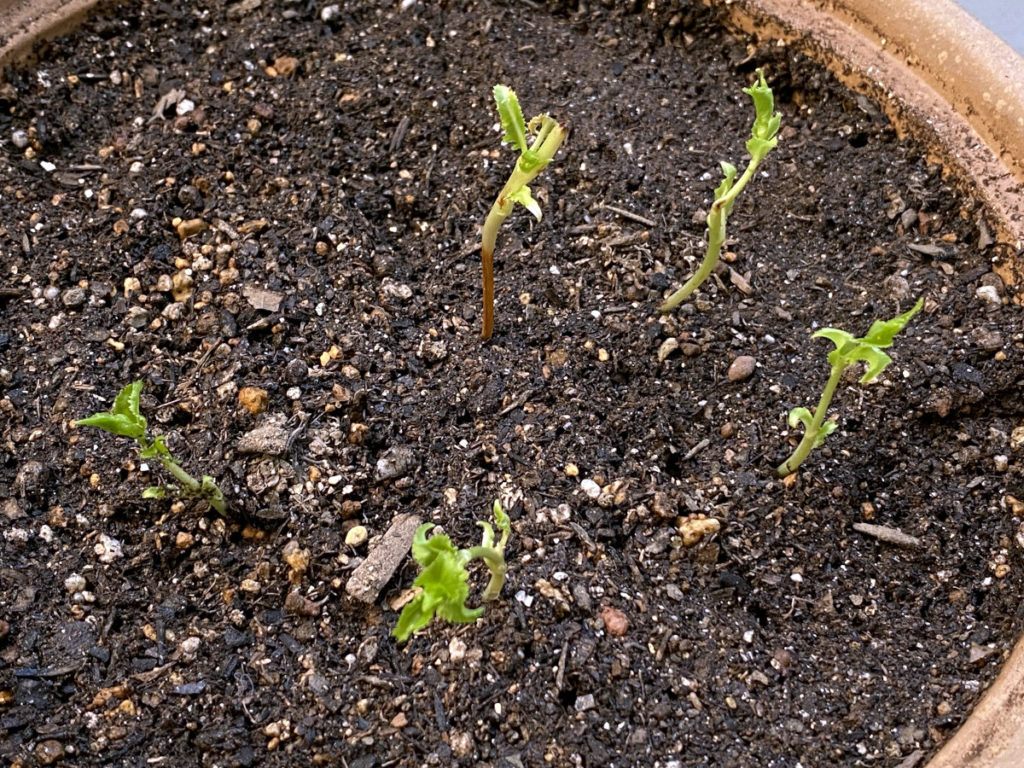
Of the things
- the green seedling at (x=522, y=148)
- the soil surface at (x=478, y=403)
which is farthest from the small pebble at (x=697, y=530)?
the green seedling at (x=522, y=148)

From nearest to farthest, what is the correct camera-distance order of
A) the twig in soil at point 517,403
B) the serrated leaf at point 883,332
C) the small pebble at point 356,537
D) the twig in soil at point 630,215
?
the serrated leaf at point 883,332
the small pebble at point 356,537
the twig in soil at point 517,403
the twig in soil at point 630,215

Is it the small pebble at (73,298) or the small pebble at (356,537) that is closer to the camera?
the small pebble at (356,537)

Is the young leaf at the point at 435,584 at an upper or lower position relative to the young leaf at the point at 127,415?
upper

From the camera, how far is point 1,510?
1.29 meters

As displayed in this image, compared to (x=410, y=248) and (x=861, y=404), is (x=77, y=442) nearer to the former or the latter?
(x=410, y=248)

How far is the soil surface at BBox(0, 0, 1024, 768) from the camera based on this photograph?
1143 millimetres

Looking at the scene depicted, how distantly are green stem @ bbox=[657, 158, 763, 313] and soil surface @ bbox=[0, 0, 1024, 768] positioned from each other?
0.04m

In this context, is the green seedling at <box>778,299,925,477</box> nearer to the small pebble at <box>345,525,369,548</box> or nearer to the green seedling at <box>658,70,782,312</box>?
the green seedling at <box>658,70,782,312</box>

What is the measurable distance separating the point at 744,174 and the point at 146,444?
35.0 inches

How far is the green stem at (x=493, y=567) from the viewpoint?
39.5 inches

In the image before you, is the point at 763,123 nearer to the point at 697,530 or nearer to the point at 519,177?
the point at 519,177

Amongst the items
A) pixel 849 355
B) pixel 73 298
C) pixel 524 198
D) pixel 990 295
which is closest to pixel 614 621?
pixel 849 355

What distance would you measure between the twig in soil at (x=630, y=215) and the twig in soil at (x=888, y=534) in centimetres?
62

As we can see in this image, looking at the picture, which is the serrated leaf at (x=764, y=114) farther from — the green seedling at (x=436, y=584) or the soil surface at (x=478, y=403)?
the green seedling at (x=436, y=584)
